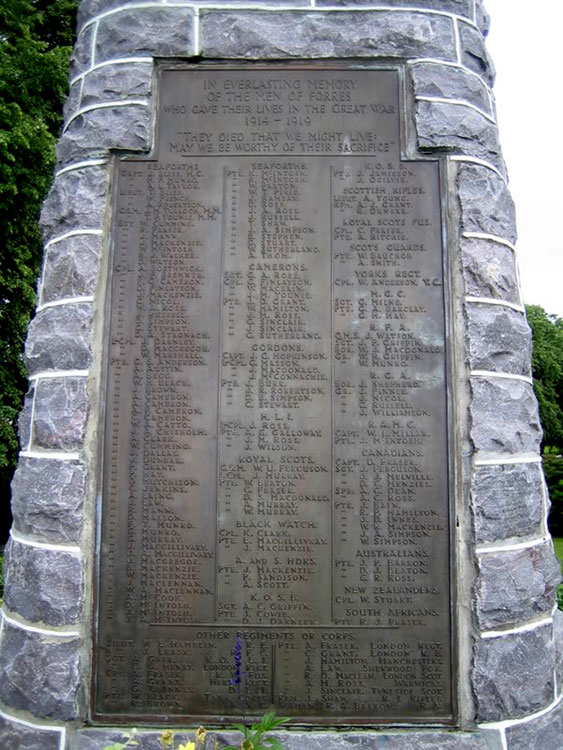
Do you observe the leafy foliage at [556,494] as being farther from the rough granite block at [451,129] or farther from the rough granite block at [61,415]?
the rough granite block at [61,415]

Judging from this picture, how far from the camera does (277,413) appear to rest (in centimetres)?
338

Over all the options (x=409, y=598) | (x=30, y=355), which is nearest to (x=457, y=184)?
(x=409, y=598)

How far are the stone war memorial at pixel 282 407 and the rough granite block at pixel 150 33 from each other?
2cm

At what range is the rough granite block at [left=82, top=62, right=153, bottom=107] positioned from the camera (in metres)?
3.66

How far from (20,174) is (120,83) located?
8.17 metres

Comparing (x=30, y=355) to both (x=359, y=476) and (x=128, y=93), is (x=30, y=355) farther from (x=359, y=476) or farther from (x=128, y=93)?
(x=359, y=476)

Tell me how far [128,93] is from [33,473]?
2241 mm

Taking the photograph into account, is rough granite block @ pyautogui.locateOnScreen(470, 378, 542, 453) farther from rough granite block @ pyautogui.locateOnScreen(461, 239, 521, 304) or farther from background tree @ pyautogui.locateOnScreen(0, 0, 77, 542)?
background tree @ pyautogui.locateOnScreen(0, 0, 77, 542)

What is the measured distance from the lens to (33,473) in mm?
3342

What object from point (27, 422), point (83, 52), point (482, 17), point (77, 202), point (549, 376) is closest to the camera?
point (27, 422)

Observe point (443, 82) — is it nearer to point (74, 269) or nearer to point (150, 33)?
point (150, 33)

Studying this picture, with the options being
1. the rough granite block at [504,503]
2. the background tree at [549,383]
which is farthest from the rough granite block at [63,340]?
the background tree at [549,383]

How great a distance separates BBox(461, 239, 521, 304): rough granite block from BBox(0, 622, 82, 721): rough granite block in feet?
9.28

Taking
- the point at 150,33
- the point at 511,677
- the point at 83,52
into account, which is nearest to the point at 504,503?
the point at 511,677
